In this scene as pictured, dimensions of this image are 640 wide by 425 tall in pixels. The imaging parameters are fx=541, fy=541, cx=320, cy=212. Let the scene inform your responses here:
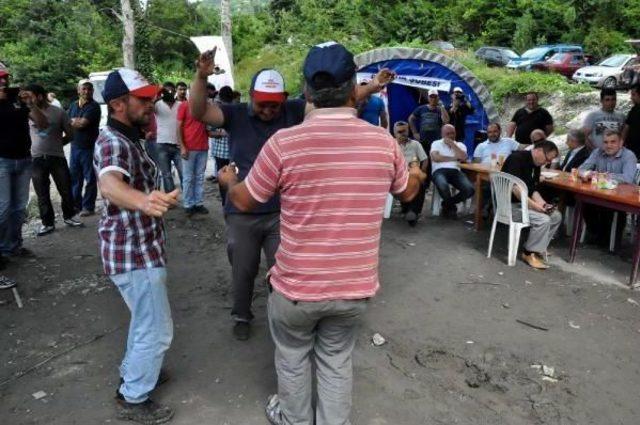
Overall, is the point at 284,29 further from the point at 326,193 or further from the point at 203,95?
the point at 326,193

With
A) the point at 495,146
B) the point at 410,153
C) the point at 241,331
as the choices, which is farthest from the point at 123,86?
the point at 495,146

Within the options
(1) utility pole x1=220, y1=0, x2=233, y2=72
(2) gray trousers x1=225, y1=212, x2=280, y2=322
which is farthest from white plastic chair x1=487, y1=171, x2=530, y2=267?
(1) utility pole x1=220, y1=0, x2=233, y2=72

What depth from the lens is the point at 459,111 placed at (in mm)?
9719

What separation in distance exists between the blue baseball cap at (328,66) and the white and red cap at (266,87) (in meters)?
1.20

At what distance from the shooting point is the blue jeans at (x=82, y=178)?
7281mm

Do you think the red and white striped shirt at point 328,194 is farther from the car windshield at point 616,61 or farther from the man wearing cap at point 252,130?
the car windshield at point 616,61

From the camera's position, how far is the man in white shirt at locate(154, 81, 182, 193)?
25.5 feet

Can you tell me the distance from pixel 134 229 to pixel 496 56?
2513 cm

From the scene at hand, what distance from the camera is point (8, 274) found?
5.34 meters

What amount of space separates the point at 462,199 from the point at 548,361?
386 cm

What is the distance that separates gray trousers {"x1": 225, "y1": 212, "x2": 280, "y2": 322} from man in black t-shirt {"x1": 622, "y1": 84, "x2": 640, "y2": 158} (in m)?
5.53

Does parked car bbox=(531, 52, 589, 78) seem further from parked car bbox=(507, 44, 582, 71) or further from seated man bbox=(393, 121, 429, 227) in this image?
seated man bbox=(393, 121, 429, 227)

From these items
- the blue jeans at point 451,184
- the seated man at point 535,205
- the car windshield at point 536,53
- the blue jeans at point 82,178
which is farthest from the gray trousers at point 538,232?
the car windshield at point 536,53

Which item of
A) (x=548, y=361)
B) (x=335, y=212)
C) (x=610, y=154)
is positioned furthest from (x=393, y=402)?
(x=610, y=154)
